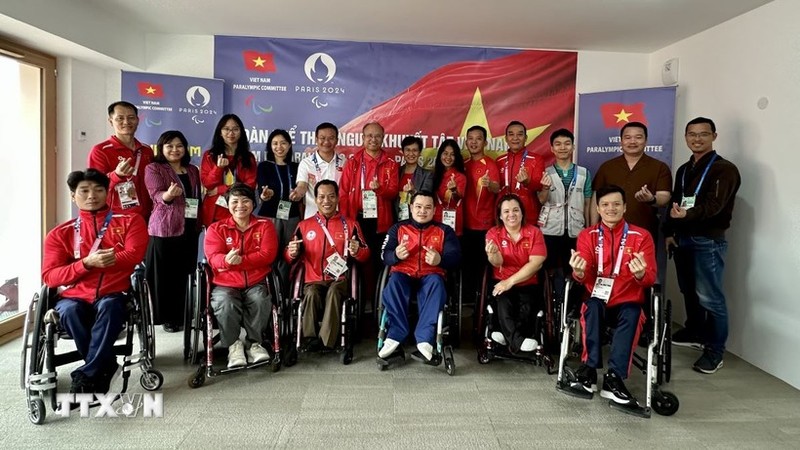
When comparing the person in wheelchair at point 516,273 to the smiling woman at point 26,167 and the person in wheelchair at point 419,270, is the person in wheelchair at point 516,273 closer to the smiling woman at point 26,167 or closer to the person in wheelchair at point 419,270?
the person in wheelchair at point 419,270

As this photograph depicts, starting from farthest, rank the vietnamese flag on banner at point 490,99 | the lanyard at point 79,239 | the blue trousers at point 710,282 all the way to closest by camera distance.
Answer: the vietnamese flag on banner at point 490,99 → the blue trousers at point 710,282 → the lanyard at point 79,239

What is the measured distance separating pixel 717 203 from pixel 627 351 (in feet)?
4.21

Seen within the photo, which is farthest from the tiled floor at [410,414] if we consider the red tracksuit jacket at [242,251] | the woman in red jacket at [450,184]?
the woman in red jacket at [450,184]

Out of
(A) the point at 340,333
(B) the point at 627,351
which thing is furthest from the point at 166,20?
(B) the point at 627,351

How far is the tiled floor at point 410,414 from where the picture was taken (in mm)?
2109

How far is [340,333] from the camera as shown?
295cm

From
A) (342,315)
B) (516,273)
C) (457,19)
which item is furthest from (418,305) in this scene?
(457,19)

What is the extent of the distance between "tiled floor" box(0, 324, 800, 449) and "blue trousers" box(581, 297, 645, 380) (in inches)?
9.0

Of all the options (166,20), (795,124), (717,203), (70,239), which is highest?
(166,20)

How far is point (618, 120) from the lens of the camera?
428 centimetres

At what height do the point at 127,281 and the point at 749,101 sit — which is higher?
the point at 749,101

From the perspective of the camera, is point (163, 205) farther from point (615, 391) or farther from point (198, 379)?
point (615, 391)

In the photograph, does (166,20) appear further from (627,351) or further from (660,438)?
(660,438)

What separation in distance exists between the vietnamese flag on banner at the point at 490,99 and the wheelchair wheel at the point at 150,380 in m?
2.73
